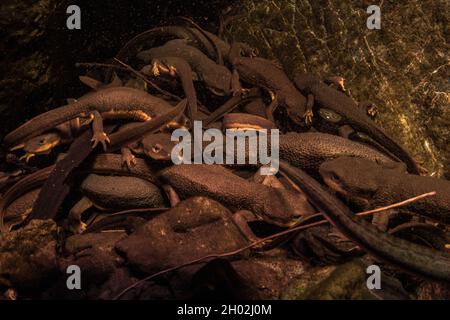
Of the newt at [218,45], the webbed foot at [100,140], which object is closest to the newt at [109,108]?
the webbed foot at [100,140]

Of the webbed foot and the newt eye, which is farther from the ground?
the newt eye

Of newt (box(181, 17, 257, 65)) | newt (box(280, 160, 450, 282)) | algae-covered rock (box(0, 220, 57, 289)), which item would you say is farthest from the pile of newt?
newt (box(181, 17, 257, 65))

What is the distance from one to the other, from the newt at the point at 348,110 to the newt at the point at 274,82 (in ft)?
0.50

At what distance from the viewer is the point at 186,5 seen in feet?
17.2

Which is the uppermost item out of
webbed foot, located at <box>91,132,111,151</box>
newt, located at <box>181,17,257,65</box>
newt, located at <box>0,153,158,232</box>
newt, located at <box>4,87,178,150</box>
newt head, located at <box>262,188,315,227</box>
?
newt, located at <box>181,17,257,65</box>

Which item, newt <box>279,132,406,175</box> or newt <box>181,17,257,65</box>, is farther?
newt <box>181,17,257,65</box>

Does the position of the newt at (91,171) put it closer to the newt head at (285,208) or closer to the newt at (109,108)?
the newt at (109,108)

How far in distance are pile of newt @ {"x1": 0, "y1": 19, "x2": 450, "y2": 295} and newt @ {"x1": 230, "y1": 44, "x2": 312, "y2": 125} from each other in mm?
14

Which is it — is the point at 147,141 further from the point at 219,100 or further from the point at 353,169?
the point at 353,169

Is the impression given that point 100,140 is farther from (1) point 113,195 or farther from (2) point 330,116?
(2) point 330,116

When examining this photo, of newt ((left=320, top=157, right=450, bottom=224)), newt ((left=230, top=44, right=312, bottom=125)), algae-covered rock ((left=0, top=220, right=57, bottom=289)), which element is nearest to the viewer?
algae-covered rock ((left=0, top=220, right=57, bottom=289))

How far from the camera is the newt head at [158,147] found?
11.3ft

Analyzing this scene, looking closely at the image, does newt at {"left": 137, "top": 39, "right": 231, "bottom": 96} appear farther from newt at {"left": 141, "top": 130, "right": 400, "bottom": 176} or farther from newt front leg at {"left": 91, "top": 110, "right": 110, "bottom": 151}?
newt front leg at {"left": 91, "top": 110, "right": 110, "bottom": 151}

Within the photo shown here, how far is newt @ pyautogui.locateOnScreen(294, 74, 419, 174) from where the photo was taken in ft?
12.0
